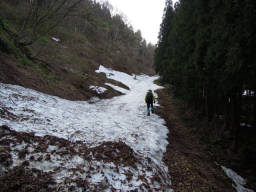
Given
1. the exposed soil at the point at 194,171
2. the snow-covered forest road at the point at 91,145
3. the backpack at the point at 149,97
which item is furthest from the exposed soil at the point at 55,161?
the backpack at the point at 149,97

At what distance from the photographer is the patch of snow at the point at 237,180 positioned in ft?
18.1

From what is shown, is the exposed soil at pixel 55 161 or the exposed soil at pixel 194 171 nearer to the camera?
the exposed soil at pixel 55 161

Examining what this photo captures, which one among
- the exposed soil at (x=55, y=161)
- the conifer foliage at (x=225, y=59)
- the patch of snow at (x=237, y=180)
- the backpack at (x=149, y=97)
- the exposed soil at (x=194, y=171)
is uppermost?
the conifer foliage at (x=225, y=59)

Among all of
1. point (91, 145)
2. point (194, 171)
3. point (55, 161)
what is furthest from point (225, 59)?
point (55, 161)

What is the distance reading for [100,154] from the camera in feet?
14.9

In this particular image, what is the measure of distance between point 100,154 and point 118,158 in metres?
0.57

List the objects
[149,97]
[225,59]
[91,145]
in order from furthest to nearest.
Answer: [149,97], [225,59], [91,145]

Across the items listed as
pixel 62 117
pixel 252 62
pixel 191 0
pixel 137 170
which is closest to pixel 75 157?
pixel 137 170

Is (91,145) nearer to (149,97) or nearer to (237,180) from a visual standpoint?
(237,180)

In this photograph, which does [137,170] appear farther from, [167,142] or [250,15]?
[250,15]

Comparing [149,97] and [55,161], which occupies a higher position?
[149,97]

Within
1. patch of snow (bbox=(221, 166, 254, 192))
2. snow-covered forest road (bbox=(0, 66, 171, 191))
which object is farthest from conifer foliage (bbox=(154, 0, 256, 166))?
Answer: snow-covered forest road (bbox=(0, 66, 171, 191))

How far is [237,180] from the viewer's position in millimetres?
5957

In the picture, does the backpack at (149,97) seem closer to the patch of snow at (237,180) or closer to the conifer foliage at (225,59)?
the conifer foliage at (225,59)
